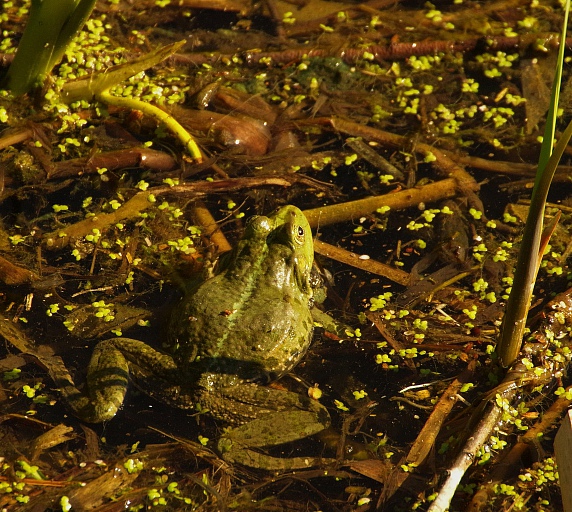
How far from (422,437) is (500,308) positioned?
1.12 metres

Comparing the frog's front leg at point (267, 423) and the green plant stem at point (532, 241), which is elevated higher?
the green plant stem at point (532, 241)

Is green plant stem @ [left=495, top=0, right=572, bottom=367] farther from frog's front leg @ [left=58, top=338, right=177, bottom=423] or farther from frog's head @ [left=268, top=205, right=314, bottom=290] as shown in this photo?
frog's front leg @ [left=58, top=338, right=177, bottom=423]

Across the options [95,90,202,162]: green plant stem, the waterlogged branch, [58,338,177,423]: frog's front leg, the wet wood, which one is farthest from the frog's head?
the wet wood

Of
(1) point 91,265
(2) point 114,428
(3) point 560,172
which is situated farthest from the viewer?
(3) point 560,172

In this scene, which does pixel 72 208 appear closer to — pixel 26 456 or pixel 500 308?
pixel 26 456

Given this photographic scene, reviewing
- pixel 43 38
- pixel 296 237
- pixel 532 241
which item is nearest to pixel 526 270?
pixel 532 241

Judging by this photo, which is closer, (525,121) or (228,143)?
(228,143)

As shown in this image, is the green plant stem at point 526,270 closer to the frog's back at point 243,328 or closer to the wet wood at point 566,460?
the wet wood at point 566,460

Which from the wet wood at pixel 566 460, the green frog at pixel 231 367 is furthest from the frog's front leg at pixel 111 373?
the wet wood at pixel 566 460

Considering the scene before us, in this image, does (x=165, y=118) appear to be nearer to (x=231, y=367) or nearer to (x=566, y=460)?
(x=231, y=367)

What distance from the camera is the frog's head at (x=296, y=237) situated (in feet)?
13.2

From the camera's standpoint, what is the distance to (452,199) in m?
4.92

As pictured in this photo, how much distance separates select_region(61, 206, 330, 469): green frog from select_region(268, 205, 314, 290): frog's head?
0.20 meters

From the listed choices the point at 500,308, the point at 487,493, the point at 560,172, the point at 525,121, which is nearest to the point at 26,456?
the point at 487,493
